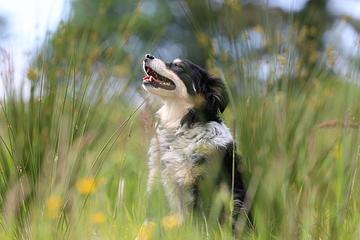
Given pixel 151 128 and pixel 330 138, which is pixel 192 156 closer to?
pixel 330 138

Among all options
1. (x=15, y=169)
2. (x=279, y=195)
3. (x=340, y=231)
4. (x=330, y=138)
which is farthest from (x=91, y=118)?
(x=330, y=138)

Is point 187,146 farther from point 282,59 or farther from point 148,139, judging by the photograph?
point 148,139

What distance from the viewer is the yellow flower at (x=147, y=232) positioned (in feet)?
9.61

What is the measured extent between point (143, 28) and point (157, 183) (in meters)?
14.5

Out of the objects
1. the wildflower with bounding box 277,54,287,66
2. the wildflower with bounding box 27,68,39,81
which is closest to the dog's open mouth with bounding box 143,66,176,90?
the wildflower with bounding box 277,54,287,66

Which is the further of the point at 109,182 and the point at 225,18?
the point at 109,182

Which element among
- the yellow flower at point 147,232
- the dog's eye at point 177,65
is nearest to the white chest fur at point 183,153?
the dog's eye at point 177,65

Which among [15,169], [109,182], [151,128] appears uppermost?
[151,128]

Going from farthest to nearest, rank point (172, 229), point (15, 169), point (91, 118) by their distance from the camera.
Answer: point (91, 118)
point (15, 169)
point (172, 229)

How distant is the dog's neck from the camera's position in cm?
520

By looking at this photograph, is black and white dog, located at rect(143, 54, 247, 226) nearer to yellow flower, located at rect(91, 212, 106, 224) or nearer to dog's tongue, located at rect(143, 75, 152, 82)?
dog's tongue, located at rect(143, 75, 152, 82)

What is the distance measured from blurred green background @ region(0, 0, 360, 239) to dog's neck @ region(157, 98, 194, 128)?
0.31 metres

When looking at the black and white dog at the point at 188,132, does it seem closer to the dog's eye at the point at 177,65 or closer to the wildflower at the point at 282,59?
the dog's eye at the point at 177,65

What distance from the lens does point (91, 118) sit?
4035mm
